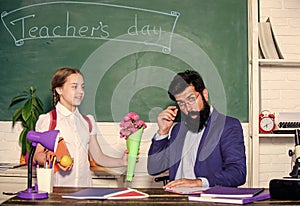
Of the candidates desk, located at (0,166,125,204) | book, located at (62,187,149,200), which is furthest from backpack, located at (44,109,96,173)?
book, located at (62,187,149,200)

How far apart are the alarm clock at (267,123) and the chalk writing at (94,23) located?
981 mm

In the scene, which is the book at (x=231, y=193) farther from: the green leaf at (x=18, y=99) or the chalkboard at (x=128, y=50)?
the green leaf at (x=18, y=99)

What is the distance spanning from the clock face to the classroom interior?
0.35ft

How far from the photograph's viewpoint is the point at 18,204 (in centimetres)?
239

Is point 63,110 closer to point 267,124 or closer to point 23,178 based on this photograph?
point 23,178

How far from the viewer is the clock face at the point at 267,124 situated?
4.30 meters

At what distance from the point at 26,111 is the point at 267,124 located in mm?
1972

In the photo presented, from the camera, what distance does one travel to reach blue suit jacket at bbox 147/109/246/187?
3.29 metres

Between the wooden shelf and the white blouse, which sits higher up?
the wooden shelf

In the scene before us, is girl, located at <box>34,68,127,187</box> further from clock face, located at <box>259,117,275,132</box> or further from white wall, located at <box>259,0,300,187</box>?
white wall, located at <box>259,0,300,187</box>

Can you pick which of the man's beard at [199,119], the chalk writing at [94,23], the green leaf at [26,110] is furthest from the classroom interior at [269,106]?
the man's beard at [199,119]

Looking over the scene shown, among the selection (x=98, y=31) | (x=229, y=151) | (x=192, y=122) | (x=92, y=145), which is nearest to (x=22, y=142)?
(x=92, y=145)

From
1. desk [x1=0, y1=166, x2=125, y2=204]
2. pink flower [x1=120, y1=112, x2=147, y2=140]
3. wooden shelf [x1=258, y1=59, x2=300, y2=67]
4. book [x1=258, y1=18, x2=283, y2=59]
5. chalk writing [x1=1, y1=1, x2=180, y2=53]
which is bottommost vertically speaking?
desk [x1=0, y1=166, x2=125, y2=204]

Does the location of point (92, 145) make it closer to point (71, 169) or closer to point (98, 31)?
point (71, 169)
